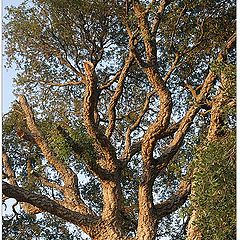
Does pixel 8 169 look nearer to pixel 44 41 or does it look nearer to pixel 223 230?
pixel 44 41

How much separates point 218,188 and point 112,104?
2742 mm

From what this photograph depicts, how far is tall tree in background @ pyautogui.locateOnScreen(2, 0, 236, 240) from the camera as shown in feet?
19.7

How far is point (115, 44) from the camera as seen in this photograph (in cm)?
744

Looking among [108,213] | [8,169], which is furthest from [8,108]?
[108,213]

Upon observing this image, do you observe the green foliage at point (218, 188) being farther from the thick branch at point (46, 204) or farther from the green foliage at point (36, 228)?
the green foliage at point (36, 228)

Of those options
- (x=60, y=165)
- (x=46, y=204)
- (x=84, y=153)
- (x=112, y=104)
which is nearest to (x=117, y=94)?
(x=112, y=104)

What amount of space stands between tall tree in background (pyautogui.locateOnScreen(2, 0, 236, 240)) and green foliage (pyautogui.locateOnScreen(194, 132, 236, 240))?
3.42 ft

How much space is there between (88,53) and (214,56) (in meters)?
1.51

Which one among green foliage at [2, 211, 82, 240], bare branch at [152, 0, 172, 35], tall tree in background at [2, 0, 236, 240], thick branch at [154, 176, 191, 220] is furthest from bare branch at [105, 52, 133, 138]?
green foliage at [2, 211, 82, 240]

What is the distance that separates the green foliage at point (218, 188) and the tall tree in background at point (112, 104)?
1044mm

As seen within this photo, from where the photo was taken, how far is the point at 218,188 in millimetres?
4215

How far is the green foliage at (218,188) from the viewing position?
423cm

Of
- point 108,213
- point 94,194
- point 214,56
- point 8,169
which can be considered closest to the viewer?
point 108,213

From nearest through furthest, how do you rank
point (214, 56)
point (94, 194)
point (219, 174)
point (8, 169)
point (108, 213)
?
point (219, 174) < point (108, 213) < point (214, 56) < point (8, 169) < point (94, 194)
